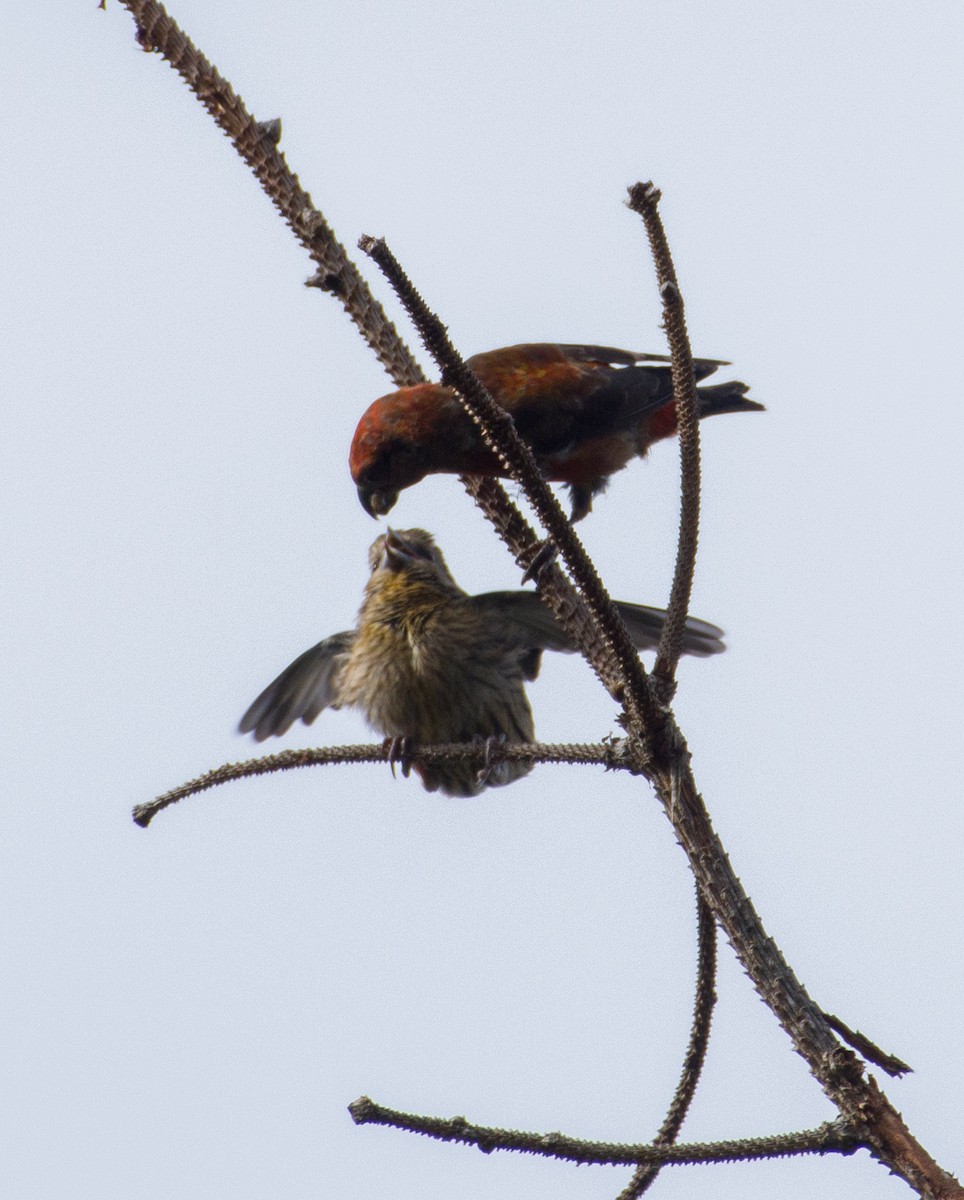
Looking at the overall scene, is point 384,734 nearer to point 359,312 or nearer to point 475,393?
point 359,312

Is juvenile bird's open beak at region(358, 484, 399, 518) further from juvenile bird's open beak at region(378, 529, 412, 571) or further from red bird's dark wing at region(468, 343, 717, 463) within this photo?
red bird's dark wing at region(468, 343, 717, 463)

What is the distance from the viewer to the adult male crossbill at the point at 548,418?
5324 mm

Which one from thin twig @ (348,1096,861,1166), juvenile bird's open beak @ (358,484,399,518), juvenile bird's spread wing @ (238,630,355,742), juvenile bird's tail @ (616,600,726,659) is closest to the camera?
thin twig @ (348,1096,861,1166)

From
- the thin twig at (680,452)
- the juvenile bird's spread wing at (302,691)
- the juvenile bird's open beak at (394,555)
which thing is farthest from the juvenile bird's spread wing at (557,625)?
the thin twig at (680,452)

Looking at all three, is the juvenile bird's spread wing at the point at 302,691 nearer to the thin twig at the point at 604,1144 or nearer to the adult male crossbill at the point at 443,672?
the adult male crossbill at the point at 443,672

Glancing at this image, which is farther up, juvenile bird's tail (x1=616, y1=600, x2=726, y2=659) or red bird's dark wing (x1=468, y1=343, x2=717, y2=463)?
red bird's dark wing (x1=468, y1=343, x2=717, y2=463)

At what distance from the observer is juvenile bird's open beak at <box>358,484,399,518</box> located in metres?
5.77

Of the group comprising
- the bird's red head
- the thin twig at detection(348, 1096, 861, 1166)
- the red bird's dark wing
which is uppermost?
Result: the red bird's dark wing

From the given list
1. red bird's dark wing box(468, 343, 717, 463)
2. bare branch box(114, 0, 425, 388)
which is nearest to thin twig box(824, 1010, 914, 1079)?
bare branch box(114, 0, 425, 388)

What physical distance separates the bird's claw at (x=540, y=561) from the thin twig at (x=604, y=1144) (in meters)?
1.22

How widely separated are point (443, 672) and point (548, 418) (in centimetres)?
113

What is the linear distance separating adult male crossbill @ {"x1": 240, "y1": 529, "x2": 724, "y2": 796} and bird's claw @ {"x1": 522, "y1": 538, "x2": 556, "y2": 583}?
222cm

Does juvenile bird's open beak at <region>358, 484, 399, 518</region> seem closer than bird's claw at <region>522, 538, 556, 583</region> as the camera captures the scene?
No

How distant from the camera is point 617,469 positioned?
635 centimetres
